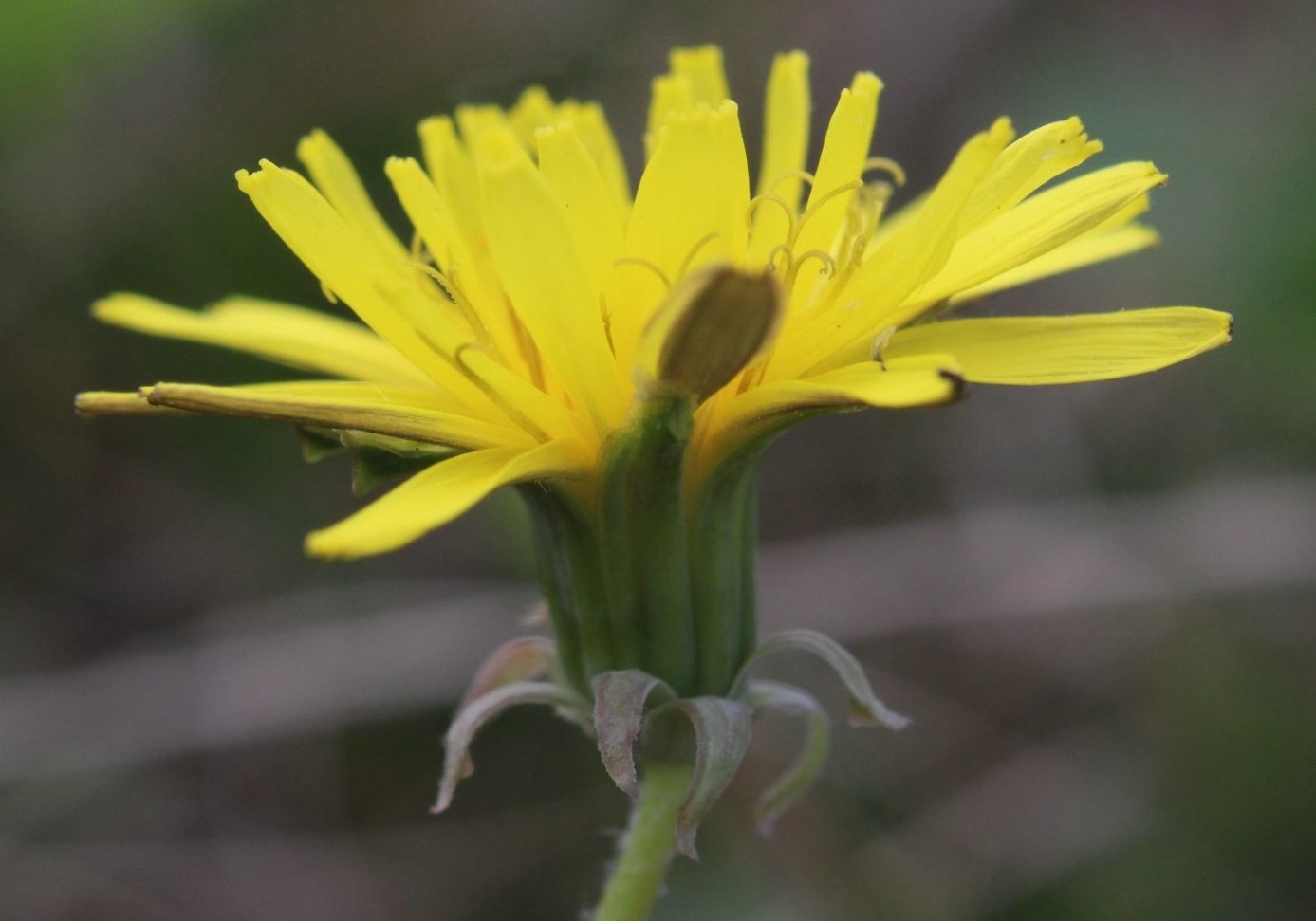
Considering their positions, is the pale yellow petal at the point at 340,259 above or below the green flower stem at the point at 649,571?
above

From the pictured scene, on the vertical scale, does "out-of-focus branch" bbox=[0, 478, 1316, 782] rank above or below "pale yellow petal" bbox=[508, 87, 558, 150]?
below

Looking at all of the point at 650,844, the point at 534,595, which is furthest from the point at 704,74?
the point at 534,595

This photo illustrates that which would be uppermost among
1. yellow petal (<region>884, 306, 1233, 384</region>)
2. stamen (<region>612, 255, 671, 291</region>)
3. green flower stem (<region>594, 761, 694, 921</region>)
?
stamen (<region>612, 255, 671, 291</region>)

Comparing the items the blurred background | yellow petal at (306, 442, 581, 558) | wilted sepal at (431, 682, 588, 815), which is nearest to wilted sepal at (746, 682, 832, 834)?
wilted sepal at (431, 682, 588, 815)

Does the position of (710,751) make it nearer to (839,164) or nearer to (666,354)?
(666,354)

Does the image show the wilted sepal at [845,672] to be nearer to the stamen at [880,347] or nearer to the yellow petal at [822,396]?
the yellow petal at [822,396]

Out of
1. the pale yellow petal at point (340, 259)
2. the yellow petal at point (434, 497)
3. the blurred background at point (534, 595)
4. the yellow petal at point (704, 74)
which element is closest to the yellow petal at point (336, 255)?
the pale yellow petal at point (340, 259)

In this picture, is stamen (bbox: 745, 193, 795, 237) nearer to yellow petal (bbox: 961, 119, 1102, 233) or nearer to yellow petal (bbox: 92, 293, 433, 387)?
yellow petal (bbox: 961, 119, 1102, 233)
